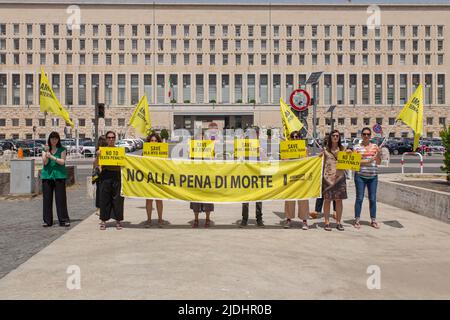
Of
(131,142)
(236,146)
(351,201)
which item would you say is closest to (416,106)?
(236,146)

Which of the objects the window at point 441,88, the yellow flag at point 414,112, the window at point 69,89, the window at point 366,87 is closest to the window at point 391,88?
the window at point 366,87

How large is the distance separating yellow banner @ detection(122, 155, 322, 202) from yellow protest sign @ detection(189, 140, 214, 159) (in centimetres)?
11

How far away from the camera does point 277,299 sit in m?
5.53

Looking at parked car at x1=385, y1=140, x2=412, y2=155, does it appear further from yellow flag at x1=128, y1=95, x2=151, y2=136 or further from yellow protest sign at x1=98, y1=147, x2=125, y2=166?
yellow protest sign at x1=98, y1=147, x2=125, y2=166

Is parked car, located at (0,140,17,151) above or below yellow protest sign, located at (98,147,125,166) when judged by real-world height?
above

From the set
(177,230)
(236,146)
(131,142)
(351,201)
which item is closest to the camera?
(177,230)

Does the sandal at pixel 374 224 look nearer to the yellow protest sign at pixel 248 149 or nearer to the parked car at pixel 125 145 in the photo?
the yellow protest sign at pixel 248 149

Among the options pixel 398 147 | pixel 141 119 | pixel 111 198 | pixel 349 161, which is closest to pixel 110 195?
pixel 111 198

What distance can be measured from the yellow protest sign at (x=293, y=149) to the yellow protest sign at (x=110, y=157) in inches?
119

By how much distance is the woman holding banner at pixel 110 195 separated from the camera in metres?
10.0

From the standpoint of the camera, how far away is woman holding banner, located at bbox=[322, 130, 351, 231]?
33.2 ft

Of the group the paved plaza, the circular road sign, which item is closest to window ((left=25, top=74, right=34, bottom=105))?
the circular road sign

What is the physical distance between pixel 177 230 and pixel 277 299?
4654 mm

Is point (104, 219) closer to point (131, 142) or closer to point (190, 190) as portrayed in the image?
point (190, 190)
